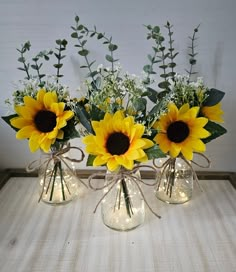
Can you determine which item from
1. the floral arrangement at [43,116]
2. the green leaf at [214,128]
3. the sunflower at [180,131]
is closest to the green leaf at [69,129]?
the floral arrangement at [43,116]

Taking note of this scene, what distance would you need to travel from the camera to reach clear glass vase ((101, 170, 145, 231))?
0.68 m

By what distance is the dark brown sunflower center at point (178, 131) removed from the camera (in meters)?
0.66

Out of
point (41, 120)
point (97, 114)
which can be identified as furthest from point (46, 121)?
point (97, 114)

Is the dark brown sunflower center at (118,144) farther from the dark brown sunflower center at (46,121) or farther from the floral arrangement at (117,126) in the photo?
the dark brown sunflower center at (46,121)

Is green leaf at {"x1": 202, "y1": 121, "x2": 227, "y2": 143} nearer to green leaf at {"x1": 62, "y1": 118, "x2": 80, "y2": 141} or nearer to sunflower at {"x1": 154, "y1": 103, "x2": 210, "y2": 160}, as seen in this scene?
sunflower at {"x1": 154, "y1": 103, "x2": 210, "y2": 160}

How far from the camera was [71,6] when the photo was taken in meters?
0.78

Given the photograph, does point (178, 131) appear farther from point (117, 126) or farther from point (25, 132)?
point (25, 132)

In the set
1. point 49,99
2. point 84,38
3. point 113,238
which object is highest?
point 84,38

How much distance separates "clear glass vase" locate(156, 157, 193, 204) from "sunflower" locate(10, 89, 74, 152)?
318 mm

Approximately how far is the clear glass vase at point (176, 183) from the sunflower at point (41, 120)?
318 mm

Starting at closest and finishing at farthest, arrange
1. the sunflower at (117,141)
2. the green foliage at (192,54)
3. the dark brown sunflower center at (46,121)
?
the sunflower at (117,141) < the dark brown sunflower center at (46,121) < the green foliage at (192,54)

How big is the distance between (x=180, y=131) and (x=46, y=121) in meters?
0.32

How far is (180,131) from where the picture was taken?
656mm

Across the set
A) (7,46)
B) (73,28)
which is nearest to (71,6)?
(73,28)
